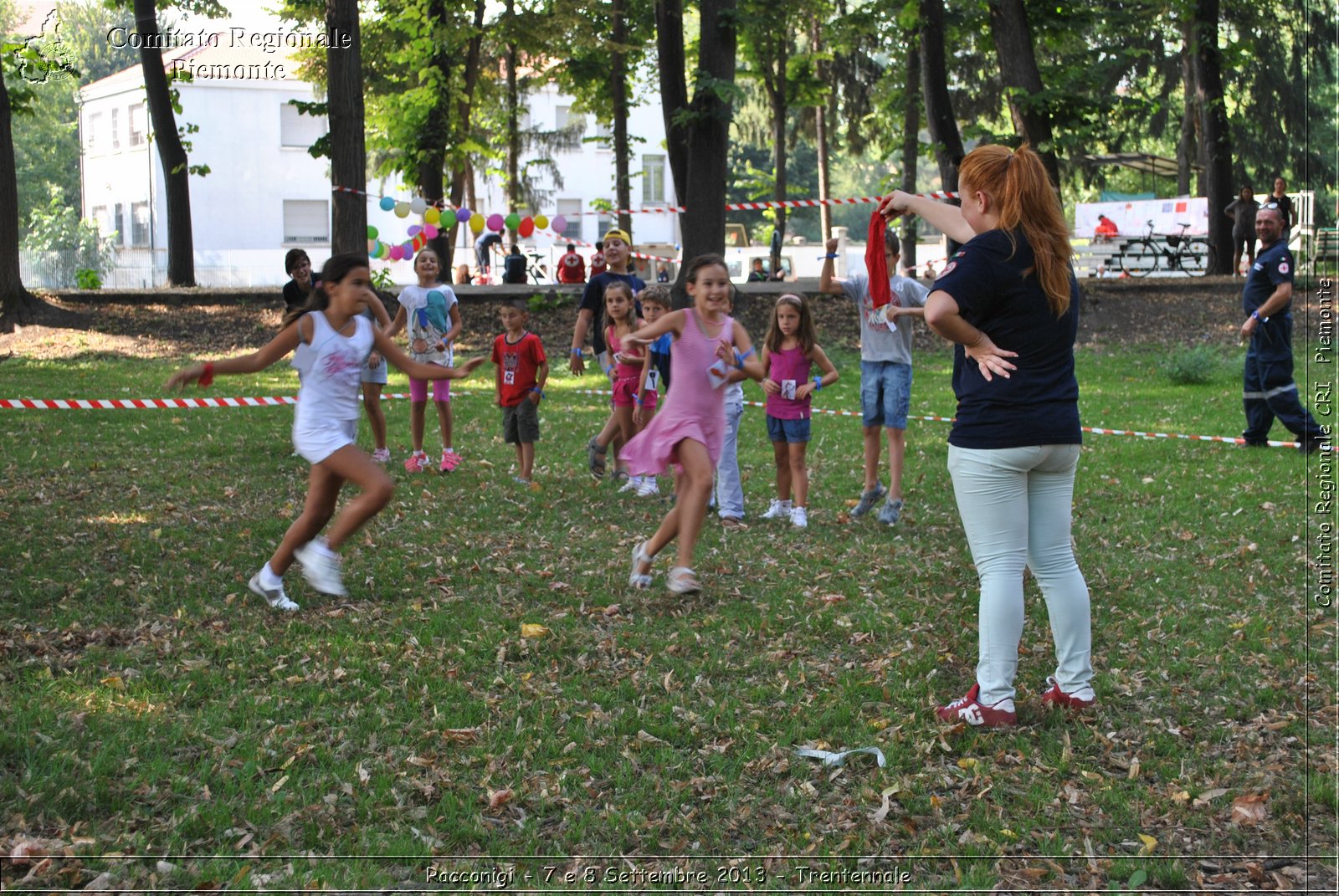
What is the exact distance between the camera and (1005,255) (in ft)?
15.4

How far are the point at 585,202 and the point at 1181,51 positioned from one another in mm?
27768

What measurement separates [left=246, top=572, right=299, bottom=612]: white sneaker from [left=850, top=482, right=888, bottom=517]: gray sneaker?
4432 mm

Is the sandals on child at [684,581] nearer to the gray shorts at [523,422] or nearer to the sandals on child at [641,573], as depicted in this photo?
the sandals on child at [641,573]

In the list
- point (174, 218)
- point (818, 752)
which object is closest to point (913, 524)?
point (818, 752)

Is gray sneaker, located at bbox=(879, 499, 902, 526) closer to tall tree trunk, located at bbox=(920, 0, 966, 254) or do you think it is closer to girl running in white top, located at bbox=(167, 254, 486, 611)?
girl running in white top, located at bbox=(167, 254, 486, 611)

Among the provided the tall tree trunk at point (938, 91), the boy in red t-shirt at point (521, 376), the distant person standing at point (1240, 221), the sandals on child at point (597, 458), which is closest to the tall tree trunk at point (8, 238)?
the boy in red t-shirt at point (521, 376)

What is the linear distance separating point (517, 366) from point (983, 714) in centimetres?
620

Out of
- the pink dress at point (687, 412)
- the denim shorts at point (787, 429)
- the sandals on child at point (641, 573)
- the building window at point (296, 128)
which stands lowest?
the sandals on child at point (641, 573)

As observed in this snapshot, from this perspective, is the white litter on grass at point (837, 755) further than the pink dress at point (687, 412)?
No

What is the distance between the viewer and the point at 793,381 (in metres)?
8.99

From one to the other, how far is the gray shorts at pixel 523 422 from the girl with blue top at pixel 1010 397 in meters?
5.88

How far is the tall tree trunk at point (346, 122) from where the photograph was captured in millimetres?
17188

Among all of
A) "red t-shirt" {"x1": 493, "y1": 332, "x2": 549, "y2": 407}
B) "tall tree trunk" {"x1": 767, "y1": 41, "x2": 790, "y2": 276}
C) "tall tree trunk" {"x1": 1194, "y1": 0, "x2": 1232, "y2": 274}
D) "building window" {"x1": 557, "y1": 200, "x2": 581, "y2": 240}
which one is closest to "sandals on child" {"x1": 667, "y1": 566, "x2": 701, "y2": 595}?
"red t-shirt" {"x1": 493, "y1": 332, "x2": 549, "y2": 407}

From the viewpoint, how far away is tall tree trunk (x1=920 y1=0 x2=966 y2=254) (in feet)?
76.6
